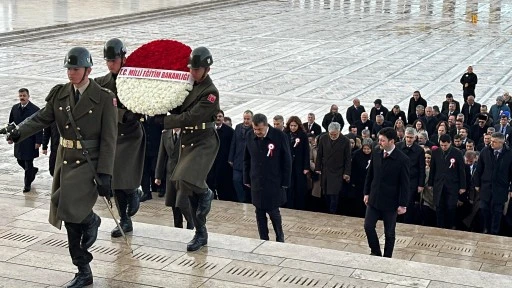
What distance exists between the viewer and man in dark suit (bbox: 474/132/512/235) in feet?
38.5

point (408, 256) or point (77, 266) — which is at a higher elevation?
point (77, 266)

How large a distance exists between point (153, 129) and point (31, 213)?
380cm

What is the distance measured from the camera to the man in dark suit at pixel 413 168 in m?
11.6

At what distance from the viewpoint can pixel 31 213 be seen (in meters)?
9.59

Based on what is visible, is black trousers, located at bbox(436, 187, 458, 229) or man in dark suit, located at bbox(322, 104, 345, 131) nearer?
black trousers, located at bbox(436, 187, 458, 229)

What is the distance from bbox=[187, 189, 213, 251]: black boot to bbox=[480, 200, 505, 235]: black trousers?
194 inches

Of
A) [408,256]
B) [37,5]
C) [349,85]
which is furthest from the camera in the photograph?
[37,5]

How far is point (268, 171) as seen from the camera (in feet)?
33.7

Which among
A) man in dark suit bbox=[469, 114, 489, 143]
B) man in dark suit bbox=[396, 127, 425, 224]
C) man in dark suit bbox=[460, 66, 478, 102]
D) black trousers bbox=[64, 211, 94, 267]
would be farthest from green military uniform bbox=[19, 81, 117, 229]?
man in dark suit bbox=[460, 66, 478, 102]

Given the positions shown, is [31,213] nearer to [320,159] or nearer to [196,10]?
[320,159]

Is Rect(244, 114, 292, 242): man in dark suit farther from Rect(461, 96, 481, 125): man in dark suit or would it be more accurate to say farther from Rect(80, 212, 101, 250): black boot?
Rect(461, 96, 481, 125): man in dark suit

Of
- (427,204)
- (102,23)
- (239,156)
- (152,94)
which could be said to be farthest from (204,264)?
(102,23)

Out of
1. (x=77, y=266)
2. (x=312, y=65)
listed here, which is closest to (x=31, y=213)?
(x=77, y=266)

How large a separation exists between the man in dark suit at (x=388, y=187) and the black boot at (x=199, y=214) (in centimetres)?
225
